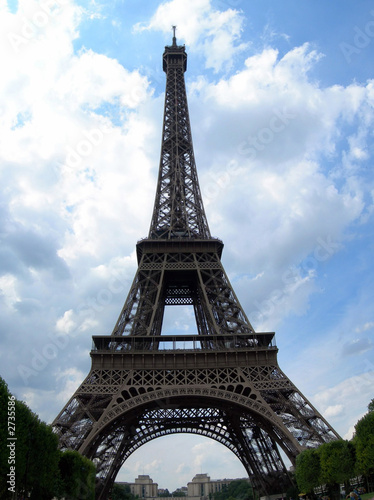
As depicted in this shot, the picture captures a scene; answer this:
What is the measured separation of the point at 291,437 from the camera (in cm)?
2873

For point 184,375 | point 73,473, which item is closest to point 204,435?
point 184,375

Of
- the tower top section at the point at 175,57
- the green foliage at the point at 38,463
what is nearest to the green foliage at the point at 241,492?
the green foliage at the point at 38,463

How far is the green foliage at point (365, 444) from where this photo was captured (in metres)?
25.6

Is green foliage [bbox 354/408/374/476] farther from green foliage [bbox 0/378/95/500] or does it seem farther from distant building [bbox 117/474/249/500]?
distant building [bbox 117/474/249/500]

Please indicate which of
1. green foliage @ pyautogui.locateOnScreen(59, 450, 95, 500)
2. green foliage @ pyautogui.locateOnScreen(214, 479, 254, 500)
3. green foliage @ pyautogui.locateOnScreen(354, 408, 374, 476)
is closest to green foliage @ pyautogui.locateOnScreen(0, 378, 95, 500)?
green foliage @ pyautogui.locateOnScreen(59, 450, 95, 500)

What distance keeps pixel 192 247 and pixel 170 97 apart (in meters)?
23.3

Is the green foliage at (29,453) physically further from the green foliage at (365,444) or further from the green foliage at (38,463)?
the green foliage at (365,444)

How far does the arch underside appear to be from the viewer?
38094mm

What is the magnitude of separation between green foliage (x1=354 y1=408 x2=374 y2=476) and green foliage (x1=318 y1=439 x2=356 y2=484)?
2.36ft

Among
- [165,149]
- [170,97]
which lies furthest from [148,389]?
[170,97]

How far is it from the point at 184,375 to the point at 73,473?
10239 millimetres

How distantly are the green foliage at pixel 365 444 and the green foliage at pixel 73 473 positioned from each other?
1617cm

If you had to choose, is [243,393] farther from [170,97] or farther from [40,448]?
[170,97]

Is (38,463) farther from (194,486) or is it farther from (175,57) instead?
(194,486)
